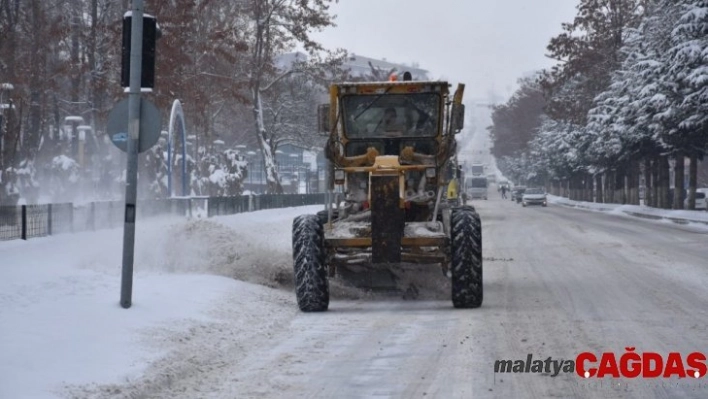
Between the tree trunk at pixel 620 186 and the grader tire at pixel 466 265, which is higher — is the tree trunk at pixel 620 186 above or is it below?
above

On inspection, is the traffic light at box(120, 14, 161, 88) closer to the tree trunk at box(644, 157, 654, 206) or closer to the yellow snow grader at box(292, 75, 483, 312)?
the yellow snow grader at box(292, 75, 483, 312)

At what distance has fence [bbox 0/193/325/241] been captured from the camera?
20.5 m

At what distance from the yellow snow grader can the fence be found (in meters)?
7.73

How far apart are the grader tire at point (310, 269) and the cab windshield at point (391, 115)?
2.53 meters

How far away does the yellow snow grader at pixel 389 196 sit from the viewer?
13422 mm

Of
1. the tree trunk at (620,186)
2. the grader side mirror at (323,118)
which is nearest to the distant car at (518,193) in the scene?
the tree trunk at (620,186)

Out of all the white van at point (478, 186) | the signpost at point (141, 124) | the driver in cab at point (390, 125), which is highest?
the white van at point (478, 186)

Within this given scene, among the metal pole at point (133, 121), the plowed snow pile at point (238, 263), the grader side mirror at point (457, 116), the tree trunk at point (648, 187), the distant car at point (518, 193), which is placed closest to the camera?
the metal pole at point (133, 121)

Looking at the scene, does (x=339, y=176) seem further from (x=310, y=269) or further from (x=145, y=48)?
(x=145, y=48)

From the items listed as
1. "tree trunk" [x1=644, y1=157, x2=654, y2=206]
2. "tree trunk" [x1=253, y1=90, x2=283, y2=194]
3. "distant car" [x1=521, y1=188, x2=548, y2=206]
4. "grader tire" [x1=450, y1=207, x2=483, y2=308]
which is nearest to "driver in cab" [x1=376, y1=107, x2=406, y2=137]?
"grader tire" [x1=450, y1=207, x2=483, y2=308]

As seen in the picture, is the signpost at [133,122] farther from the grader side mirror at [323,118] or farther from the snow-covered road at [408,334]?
the grader side mirror at [323,118]

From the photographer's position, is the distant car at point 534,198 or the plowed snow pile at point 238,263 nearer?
the plowed snow pile at point 238,263

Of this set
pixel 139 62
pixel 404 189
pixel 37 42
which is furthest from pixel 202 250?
pixel 37 42

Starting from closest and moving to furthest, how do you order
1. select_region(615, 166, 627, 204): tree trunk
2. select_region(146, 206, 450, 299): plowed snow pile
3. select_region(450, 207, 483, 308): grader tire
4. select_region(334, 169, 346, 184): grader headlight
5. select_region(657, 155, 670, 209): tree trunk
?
select_region(450, 207, 483, 308): grader tire → select_region(334, 169, 346, 184): grader headlight → select_region(146, 206, 450, 299): plowed snow pile → select_region(657, 155, 670, 209): tree trunk → select_region(615, 166, 627, 204): tree trunk
